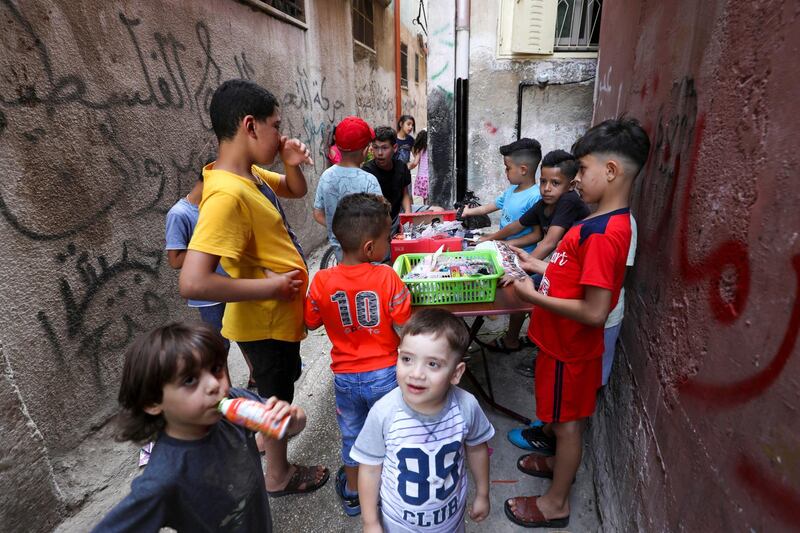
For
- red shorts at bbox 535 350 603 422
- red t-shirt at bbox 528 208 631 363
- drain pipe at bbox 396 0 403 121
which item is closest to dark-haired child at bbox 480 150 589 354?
red t-shirt at bbox 528 208 631 363

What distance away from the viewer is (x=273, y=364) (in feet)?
6.76

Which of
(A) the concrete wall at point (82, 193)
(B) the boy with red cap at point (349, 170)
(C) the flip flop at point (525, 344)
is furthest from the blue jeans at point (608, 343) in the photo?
(A) the concrete wall at point (82, 193)

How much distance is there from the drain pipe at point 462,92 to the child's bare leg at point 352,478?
4825mm

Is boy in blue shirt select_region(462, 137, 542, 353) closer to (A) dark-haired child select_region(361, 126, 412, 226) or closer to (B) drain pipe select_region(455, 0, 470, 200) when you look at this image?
(A) dark-haired child select_region(361, 126, 412, 226)

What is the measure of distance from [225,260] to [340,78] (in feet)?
22.1

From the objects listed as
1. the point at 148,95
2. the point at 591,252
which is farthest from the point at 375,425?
the point at 148,95

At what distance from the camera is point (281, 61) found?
5363 mm

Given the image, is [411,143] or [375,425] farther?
[411,143]

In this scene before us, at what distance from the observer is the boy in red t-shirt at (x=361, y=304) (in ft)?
6.06

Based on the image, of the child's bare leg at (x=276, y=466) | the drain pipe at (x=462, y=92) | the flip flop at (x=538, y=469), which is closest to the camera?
the child's bare leg at (x=276, y=466)

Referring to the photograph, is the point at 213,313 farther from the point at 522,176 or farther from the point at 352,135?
the point at 522,176

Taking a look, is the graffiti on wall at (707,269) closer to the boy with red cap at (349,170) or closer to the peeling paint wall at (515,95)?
the boy with red cap at (349,170)

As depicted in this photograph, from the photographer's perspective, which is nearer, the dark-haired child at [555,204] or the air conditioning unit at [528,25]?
the dark-haired child at [555,204]

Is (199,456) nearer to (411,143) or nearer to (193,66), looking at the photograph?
(193,66)
